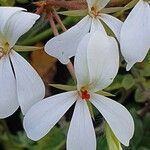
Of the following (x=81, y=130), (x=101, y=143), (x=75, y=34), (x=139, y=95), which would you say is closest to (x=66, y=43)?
(x=75, y=34)

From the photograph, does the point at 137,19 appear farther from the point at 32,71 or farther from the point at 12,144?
the point at 12,144

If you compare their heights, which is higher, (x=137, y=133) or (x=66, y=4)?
(x=66, y=4)

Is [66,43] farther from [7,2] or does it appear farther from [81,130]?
[7,2]

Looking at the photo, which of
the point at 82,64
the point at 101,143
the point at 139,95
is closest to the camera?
the point at 82,64

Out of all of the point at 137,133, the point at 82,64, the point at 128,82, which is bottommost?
the point at 137,133

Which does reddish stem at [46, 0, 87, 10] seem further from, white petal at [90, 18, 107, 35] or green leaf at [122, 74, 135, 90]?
green leaf at [122, 74, 135, 90]

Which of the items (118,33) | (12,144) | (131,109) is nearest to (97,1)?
(118,33)
